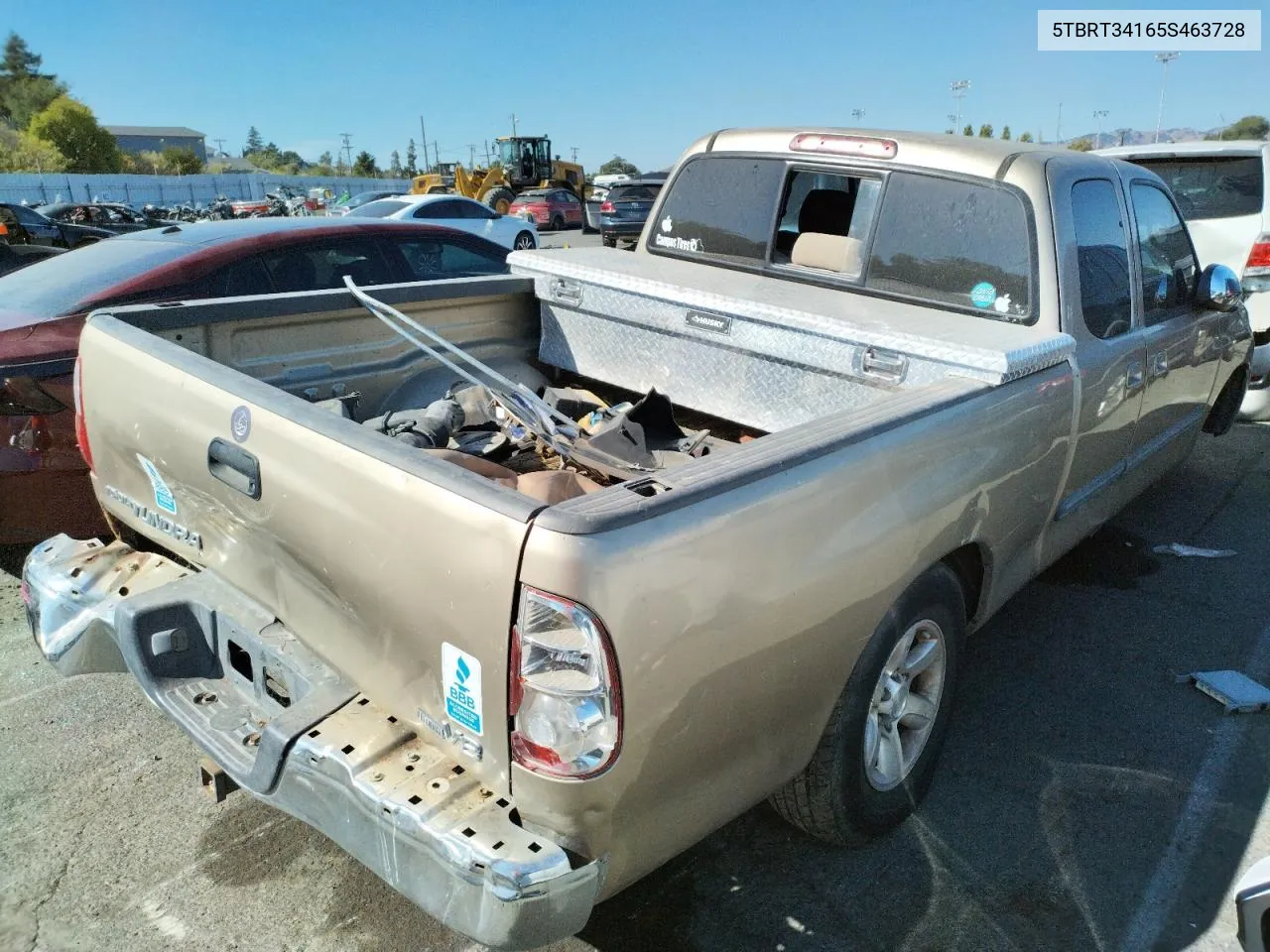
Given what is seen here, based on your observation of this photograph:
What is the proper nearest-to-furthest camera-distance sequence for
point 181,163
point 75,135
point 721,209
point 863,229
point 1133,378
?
point 1133,378
point 863,229
point 721,209
point 75,135
point 181,163

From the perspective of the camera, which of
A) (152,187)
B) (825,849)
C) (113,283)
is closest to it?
(825,849)

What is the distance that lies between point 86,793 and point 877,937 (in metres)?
2.48

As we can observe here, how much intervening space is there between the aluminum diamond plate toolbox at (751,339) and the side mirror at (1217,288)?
1.62m

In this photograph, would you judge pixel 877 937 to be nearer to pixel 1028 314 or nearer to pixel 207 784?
pixel 207 784

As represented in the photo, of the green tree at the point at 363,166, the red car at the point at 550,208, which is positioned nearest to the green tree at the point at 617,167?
the green tree at the point at 363,166

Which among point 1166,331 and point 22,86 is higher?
point 22,86

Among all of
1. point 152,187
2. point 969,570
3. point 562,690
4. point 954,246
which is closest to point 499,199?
point 954,246

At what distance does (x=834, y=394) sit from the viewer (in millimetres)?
3223

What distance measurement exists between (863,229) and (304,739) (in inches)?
113

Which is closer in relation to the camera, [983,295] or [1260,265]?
[983,295]

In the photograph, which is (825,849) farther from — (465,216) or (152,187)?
(152,187)

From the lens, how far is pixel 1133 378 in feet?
11.9

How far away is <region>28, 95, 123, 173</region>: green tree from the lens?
230 ft

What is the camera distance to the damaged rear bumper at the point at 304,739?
174cm
